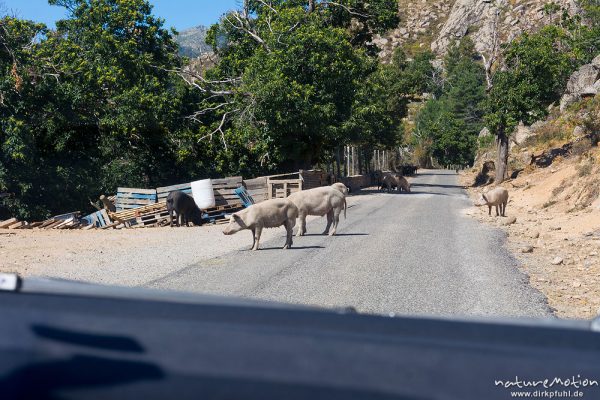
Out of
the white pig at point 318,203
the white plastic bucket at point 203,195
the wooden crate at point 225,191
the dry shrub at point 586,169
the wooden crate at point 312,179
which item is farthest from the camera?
the wooden crate at point 312,179

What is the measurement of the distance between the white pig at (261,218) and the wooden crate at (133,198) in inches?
466

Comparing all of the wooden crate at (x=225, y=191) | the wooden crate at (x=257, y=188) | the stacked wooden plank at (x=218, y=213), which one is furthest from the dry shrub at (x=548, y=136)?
the stacked wooden plank at (x=218, y=213)

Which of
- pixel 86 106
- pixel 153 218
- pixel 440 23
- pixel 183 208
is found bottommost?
pixel 153 218

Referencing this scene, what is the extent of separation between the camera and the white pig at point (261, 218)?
15.1 meters

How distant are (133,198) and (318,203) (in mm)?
11615

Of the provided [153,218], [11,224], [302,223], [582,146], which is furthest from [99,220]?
[582,146]

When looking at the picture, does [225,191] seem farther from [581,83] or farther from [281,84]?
[581,83]

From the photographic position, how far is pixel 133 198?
2684 cm

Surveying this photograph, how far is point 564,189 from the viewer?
2783 cm

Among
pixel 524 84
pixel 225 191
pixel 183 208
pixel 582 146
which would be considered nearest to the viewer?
pixel 183 208

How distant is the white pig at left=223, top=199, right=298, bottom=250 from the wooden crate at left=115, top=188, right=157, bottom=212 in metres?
11.8

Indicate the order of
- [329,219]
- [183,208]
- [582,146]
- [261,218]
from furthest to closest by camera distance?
[582,146] → [183,208] → [329,219] → [261,218]

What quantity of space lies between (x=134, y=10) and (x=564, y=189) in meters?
20.6

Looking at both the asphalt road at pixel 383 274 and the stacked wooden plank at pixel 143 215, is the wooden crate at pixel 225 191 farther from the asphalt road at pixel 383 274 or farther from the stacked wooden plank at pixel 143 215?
the asphalt road at pixel 383 274
